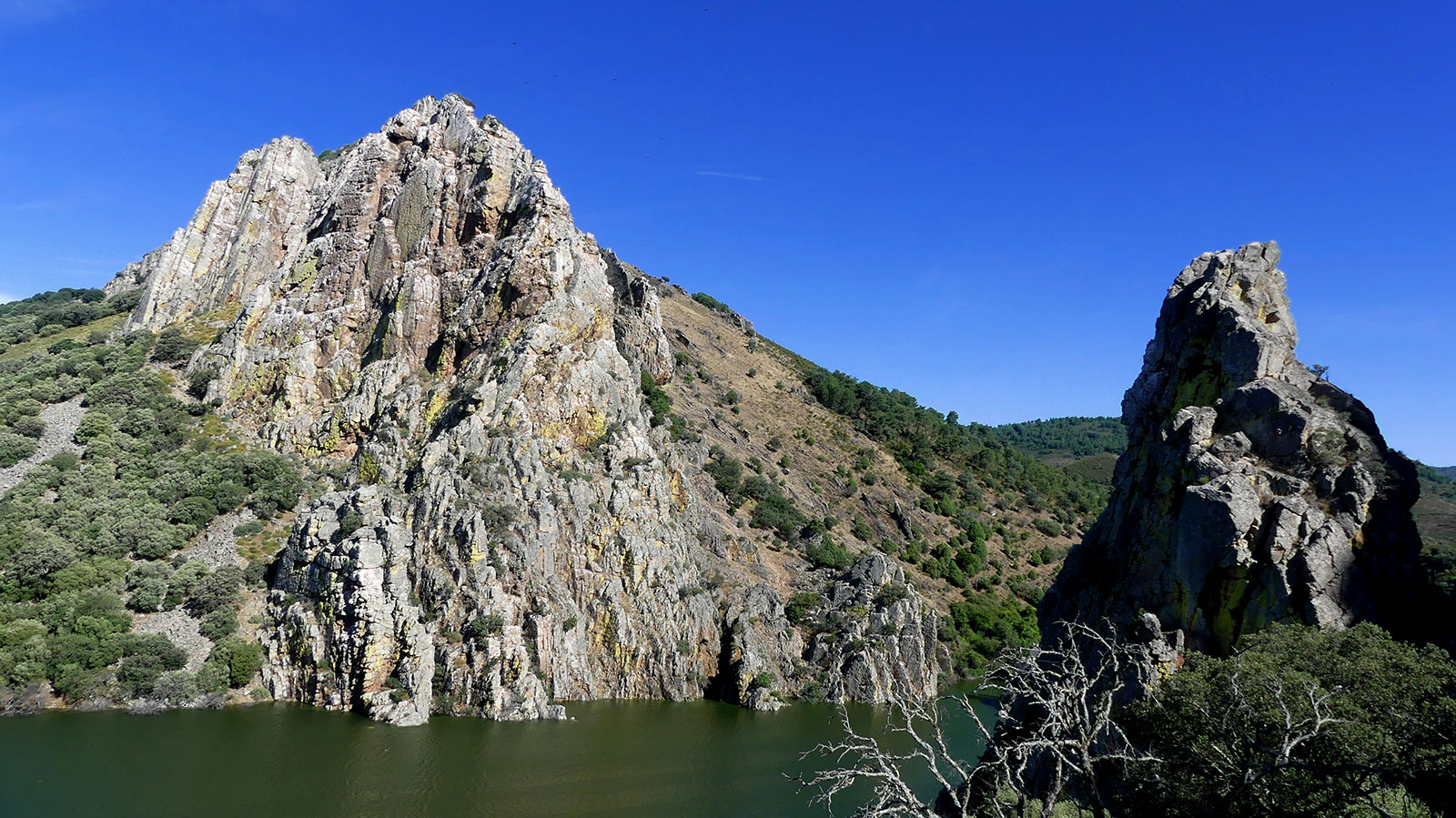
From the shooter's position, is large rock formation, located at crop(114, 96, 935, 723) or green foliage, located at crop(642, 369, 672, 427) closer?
large rock formation, located at crop(114, 96, 935, 723)

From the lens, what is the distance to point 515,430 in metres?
54.4

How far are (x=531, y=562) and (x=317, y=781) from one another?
1937cm

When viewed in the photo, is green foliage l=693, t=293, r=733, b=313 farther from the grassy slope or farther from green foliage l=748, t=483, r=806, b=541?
green foliage l=748, t=483, r=806, b=541

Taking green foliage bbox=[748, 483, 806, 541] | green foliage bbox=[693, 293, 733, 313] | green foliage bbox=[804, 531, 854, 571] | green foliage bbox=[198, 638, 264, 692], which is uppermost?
green foliage bbox=[693, 293, 733, 313]

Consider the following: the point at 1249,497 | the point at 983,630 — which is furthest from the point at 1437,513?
the point at 1249,497

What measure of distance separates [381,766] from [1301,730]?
1381 inches

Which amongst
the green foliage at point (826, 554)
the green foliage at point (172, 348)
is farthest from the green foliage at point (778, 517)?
the green foliage at point (172, 348)

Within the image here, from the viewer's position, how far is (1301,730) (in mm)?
14898

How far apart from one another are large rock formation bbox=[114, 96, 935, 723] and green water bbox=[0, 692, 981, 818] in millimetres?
3975

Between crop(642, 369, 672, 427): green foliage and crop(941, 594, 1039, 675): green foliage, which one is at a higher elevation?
crop(642, 369, 672, 427): green foliage

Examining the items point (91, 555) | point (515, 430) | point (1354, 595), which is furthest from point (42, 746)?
point (1354, 595)

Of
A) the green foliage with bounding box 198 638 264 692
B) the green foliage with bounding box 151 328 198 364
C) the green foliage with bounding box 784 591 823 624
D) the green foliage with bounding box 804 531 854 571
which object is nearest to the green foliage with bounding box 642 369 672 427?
the green foliage with bounding box 804 531 854 571

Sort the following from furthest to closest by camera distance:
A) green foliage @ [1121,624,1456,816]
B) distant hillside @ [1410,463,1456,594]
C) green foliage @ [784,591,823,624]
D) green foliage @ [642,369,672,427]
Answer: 1. green foliage @ [642,369,672,427]
2. distant hillside @ [1410,463,1456,594]
3. green foliage @ [784,591,823,624]
4. green foliage @ [1121,624,1456,816]

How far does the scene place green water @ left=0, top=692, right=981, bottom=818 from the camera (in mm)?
29734
